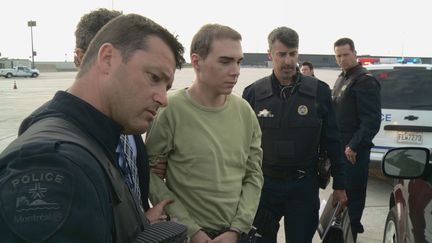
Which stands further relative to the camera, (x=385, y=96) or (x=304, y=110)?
(x=385, y=96)

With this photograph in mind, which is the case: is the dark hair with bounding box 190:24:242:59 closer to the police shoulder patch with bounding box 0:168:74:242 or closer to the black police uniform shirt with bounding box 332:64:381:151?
the police shoulder patch with bounding box 0:168:74:242

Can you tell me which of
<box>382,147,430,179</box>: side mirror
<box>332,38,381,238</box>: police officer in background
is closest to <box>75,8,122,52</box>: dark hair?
<box>382,147,430,179</box>: side mirror

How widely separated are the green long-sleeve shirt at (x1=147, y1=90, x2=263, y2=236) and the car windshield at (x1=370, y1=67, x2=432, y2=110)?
4688 millimetres

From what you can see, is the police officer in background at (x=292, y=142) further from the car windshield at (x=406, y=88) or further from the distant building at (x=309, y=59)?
the distant building at (x=309, y=59)

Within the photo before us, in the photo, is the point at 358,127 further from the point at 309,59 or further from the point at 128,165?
the point at 309,59

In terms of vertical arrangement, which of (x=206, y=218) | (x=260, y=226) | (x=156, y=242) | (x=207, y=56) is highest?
(x=207, y=56)

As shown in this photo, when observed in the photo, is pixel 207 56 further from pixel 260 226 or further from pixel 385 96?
pixel 385 96

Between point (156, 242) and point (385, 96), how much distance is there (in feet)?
19.7

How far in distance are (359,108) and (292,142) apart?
172 cm

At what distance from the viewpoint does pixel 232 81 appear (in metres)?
2.32

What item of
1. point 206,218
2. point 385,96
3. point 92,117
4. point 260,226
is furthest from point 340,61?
point 92,117

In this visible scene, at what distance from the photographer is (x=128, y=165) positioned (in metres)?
1.77

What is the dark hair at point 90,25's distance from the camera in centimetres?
194

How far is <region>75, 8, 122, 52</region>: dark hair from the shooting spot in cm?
194
